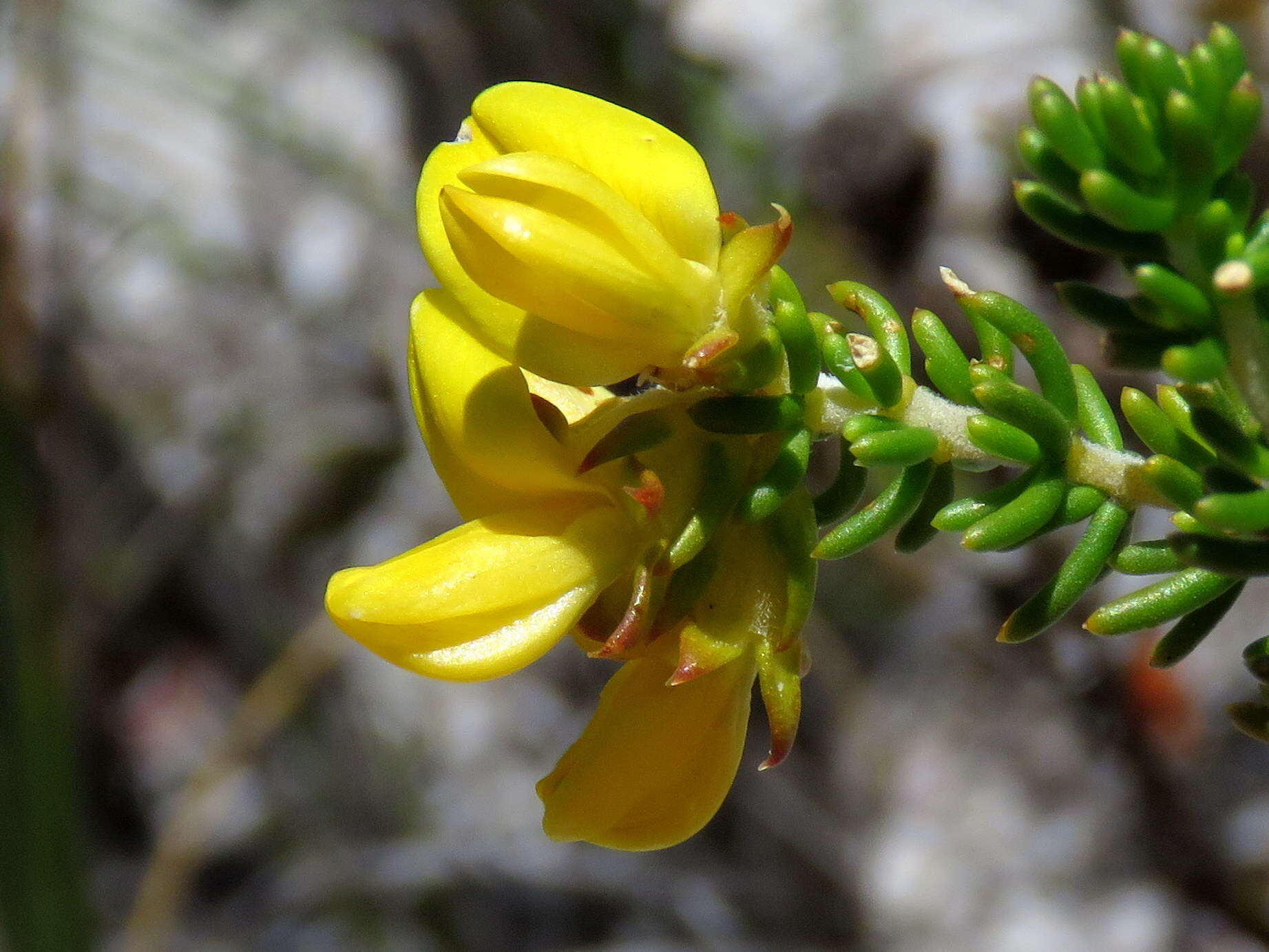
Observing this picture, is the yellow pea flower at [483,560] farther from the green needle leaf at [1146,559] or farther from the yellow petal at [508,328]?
the green needle leaf at [1146,559]

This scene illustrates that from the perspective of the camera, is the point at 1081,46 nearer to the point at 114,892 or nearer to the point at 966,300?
the point at 966,300

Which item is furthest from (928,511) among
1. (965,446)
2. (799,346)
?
(799,346)

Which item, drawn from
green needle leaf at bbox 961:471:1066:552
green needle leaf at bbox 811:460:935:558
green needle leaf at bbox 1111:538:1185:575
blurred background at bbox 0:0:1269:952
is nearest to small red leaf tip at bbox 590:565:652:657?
green needle leaf at bbox 811:460:935:558

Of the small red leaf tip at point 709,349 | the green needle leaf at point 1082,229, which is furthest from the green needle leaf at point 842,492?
the green needle leaf at point 1082,229

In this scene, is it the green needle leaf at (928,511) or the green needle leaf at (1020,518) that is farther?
the green needle leaf at (928,511)

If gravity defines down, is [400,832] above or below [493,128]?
below

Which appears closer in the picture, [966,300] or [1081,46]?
[966,300]

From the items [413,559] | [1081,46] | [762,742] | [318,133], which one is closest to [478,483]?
[413,559]
